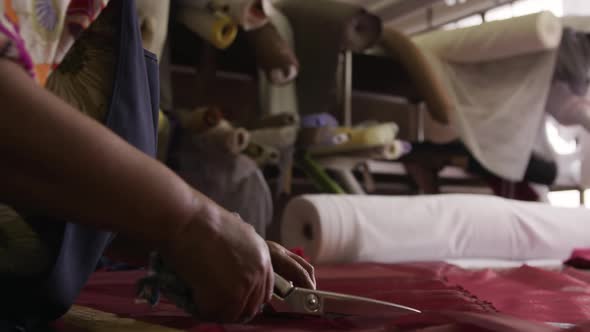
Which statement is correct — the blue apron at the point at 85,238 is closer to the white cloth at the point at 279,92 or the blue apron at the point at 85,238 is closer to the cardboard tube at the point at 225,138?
the cardboard tube at the point at 225,138

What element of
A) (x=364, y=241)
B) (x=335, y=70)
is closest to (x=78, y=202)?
(x=364, y=241)

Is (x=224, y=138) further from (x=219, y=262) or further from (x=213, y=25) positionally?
(x=219, y=262)

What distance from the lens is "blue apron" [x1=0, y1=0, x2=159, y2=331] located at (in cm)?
35

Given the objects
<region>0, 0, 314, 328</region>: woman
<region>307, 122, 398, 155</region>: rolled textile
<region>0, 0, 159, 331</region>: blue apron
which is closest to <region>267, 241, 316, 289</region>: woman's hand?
<region>0, 0, 314, 328</region>: woman

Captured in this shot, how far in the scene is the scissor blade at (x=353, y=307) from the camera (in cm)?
42

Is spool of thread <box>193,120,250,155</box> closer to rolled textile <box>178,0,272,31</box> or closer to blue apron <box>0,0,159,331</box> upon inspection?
rolled textile <box>178,0,272,31</box>

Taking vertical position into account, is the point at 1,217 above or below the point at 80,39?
below

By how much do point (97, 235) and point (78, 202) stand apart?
0.11 metres

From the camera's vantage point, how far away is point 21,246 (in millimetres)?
347

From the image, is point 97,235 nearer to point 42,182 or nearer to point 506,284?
point 42,182

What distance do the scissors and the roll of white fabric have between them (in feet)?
1.59

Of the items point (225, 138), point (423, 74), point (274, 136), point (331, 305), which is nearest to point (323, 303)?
point (331, 305)

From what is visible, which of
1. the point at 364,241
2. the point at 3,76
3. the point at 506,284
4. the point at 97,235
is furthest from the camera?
the point at 364,241

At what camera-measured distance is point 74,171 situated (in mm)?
263
